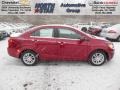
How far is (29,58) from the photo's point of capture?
10164mm

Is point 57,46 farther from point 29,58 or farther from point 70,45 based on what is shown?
point 29,58

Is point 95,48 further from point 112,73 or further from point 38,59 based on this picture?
point 38,59

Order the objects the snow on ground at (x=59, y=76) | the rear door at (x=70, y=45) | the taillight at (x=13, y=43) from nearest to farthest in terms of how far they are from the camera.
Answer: the snow on ground at (x=59, y=76) → the rear door at (x=70, y=45) → the taillight at (x=13, y=43)

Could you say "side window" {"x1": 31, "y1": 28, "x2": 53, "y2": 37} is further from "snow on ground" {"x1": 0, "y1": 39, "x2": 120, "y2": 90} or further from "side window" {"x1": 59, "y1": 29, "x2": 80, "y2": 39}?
"snow on ground" {"x1": 0, "y1": 39, "x2": 120, "y2": 90}

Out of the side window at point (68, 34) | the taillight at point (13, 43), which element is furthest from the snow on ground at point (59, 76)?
the side window at point (68, 34)

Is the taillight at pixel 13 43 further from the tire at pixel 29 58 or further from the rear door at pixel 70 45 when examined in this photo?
the rear door at pixel 70 45

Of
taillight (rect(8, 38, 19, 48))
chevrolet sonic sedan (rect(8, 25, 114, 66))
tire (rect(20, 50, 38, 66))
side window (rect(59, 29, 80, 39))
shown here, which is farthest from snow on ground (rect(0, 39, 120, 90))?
side window (rect(59, 29, 80, 39))

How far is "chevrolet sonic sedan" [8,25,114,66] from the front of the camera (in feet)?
33.2

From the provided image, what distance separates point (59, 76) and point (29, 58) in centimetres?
175

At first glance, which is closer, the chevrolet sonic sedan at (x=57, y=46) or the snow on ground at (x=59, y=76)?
the snow on ground at (x=59, y=76)

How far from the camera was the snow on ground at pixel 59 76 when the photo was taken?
25.7 feet

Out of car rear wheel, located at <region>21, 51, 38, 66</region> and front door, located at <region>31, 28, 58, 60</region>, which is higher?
front door, located at <region>31, 28, 58, 60</region>

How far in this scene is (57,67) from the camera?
33.0 ft

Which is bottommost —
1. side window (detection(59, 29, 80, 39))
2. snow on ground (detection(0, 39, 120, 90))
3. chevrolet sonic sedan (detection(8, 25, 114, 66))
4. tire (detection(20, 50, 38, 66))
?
snow on ground (detection(0, 39, 120, 90))
